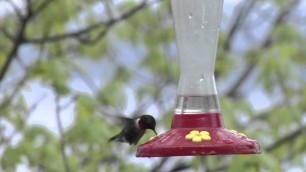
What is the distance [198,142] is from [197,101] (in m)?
0.23

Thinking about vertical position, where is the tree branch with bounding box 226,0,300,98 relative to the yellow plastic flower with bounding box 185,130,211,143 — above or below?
above

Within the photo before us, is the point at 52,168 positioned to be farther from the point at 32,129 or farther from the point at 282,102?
the point at 282,102

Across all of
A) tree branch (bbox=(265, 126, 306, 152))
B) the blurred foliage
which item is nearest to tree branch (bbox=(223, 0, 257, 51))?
the blurred foliage

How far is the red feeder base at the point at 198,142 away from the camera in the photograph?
2.26 metres

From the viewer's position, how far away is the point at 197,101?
249cm

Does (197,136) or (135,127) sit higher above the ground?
(135,127)

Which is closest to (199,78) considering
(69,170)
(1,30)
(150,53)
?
(69,170)

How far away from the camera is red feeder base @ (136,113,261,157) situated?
2.26 metres

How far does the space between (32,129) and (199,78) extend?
220 centimetres

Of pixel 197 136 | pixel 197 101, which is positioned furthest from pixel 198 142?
pixel 197 101

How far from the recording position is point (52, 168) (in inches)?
175

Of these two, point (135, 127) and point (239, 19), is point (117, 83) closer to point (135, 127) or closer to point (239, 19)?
point (239, 19)

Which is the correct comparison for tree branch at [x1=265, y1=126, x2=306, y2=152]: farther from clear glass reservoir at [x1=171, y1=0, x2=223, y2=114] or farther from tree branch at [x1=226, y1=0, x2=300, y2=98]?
clear glass reservoir at [x1=171, y1=0, x2=223, y2=114]

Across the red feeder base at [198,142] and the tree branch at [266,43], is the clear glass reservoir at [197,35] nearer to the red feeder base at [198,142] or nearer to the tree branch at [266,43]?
the red feeder base at [198,142]
